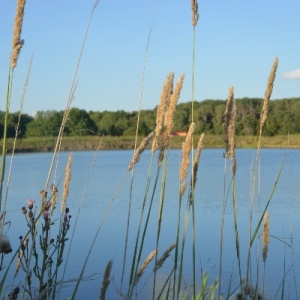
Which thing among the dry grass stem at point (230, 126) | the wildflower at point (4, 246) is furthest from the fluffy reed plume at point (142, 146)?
the wildflower at point (4, 246)

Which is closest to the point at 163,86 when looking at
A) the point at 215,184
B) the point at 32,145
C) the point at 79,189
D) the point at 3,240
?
the point at 3,240

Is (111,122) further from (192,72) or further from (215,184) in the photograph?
(192,72)

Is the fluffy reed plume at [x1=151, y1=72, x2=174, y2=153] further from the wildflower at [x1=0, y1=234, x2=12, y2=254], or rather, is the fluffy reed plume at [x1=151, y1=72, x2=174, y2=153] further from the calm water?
the calm water

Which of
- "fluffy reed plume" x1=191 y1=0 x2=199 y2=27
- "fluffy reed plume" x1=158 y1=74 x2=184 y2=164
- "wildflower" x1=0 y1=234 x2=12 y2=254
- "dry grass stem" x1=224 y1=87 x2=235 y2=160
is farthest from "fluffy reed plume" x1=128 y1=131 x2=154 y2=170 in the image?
"wildflower" x1=0 y1=234 x2=12 y2=254

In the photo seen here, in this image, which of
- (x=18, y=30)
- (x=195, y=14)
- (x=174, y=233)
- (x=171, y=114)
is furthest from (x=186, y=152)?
(x=174, y=233)

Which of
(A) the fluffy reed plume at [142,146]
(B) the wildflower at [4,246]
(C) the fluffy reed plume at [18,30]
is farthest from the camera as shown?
(B) the wildflower at [4,246]

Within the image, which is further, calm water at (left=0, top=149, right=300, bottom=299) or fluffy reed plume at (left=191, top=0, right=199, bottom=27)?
calm water at (left=0, top=149, right=300, bottom=299)

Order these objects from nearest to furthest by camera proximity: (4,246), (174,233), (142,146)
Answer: (142,146) < (4,246) < (174,233)

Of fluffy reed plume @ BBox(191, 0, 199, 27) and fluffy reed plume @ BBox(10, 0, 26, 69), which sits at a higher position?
fluffy reed plume @ BBox(191, 0, 199, 27)

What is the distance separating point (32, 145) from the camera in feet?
135

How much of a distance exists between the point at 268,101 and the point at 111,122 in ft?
146

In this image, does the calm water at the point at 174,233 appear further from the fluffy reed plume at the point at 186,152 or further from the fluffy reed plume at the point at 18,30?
the fluffy reed plume at the point at 18,30

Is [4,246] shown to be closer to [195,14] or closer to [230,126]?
[230,126]

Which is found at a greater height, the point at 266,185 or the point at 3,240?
the point at 3,240
